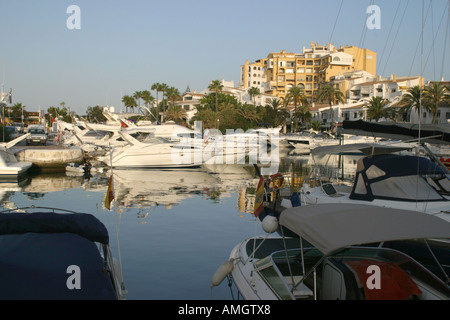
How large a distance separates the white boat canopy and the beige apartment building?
105101 mm

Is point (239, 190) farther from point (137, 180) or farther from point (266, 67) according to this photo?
point (266, 67)

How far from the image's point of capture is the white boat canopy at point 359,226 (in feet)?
17.9

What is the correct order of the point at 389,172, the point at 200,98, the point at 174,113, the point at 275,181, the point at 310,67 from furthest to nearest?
1. the point at 310,67
2. the point at 200,98
3. the point at 174,113
4. the point at 275,181
5. the point at 389,172

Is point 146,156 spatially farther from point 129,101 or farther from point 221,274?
point 129,101

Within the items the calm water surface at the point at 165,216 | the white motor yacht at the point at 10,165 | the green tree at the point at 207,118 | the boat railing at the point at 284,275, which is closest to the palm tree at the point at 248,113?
the green tree at the point at 207,118

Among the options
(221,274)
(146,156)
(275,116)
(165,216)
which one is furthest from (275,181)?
(275,116)

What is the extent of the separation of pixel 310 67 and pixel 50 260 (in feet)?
376

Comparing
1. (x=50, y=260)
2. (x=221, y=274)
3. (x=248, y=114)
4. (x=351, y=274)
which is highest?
(x=248, y=114)

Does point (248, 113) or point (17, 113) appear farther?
point (17, 113)

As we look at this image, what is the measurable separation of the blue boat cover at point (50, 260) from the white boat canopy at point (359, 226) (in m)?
2.80

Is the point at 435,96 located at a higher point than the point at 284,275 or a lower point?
higher

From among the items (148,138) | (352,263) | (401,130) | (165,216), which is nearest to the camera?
(352,263)

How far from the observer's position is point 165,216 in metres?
15.0

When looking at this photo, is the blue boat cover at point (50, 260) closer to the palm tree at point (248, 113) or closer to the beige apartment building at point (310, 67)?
the palm tree at point (248, 113)
